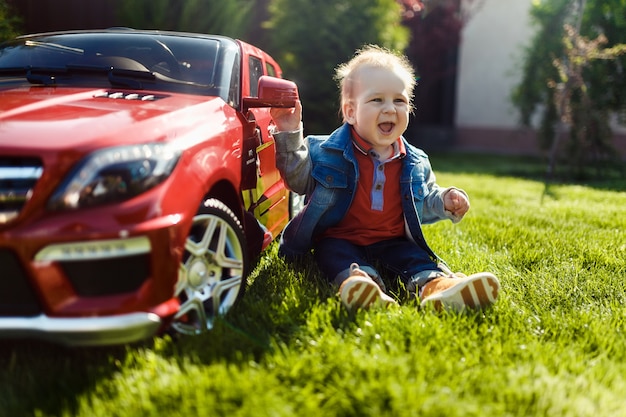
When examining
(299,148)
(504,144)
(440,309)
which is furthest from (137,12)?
(504,144)

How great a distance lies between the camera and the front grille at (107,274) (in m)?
1.71

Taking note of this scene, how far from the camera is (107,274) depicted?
174 centimetres

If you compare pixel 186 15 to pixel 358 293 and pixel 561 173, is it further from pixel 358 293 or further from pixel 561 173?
pixel 358 293

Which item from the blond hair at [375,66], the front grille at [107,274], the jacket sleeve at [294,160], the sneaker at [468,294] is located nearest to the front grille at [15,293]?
the front grille at [107,274]

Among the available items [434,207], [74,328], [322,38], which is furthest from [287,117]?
[322,38]

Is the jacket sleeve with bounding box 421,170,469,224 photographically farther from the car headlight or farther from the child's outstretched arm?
the car headlight

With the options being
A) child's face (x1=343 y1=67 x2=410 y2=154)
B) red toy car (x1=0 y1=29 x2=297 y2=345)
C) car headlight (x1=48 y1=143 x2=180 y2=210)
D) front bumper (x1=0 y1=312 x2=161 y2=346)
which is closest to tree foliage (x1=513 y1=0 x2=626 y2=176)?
child's face (x1=343 y1=67 x2=410 y2=154)

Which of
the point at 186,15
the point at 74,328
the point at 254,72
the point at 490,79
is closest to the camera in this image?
the point at 74,328

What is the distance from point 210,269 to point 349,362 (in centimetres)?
67

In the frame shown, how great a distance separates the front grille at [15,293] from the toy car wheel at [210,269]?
44cm

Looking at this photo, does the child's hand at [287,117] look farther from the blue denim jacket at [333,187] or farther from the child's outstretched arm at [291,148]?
the blue denim jacket at [333,187]

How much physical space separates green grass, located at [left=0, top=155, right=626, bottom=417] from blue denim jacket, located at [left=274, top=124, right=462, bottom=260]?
0.24 metres

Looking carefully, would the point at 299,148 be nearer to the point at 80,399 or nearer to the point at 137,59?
the point at 137,59

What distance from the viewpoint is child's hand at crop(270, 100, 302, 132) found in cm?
263
